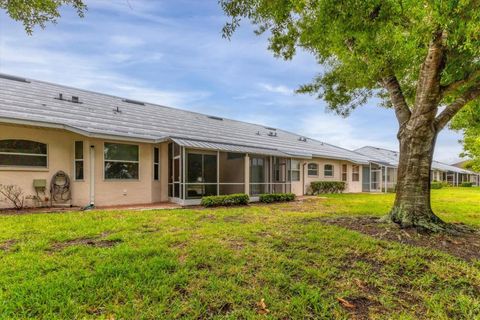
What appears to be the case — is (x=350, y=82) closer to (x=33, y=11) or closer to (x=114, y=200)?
(x=33, y=11)

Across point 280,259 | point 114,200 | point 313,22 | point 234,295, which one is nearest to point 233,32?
point 313,22

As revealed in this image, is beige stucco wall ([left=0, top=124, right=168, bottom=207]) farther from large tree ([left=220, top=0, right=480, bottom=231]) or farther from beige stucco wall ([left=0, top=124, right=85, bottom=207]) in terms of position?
large tree ([left=220, top=0, right=480, bottom=231])

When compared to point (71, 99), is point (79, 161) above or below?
below

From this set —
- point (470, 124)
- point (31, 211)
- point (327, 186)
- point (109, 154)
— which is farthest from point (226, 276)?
point (327, 186)

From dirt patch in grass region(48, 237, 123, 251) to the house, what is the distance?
6.07 m

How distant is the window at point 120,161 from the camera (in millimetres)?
11828

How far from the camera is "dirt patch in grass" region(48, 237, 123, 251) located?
17.5 feet

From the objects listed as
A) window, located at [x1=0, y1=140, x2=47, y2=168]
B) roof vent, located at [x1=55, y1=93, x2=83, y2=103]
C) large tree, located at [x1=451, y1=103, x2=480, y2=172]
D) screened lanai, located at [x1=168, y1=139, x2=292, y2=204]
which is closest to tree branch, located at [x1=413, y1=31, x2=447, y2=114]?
large tree, located at [x1=451, y1=103, x2=480, y2=172]

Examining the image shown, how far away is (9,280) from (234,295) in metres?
3.26

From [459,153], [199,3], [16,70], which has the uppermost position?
[16,70]

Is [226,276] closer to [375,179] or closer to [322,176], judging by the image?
[322,176]

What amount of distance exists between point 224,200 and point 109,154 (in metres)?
5.71

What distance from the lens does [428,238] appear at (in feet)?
19.4

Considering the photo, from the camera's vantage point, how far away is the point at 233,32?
19.9 ft
